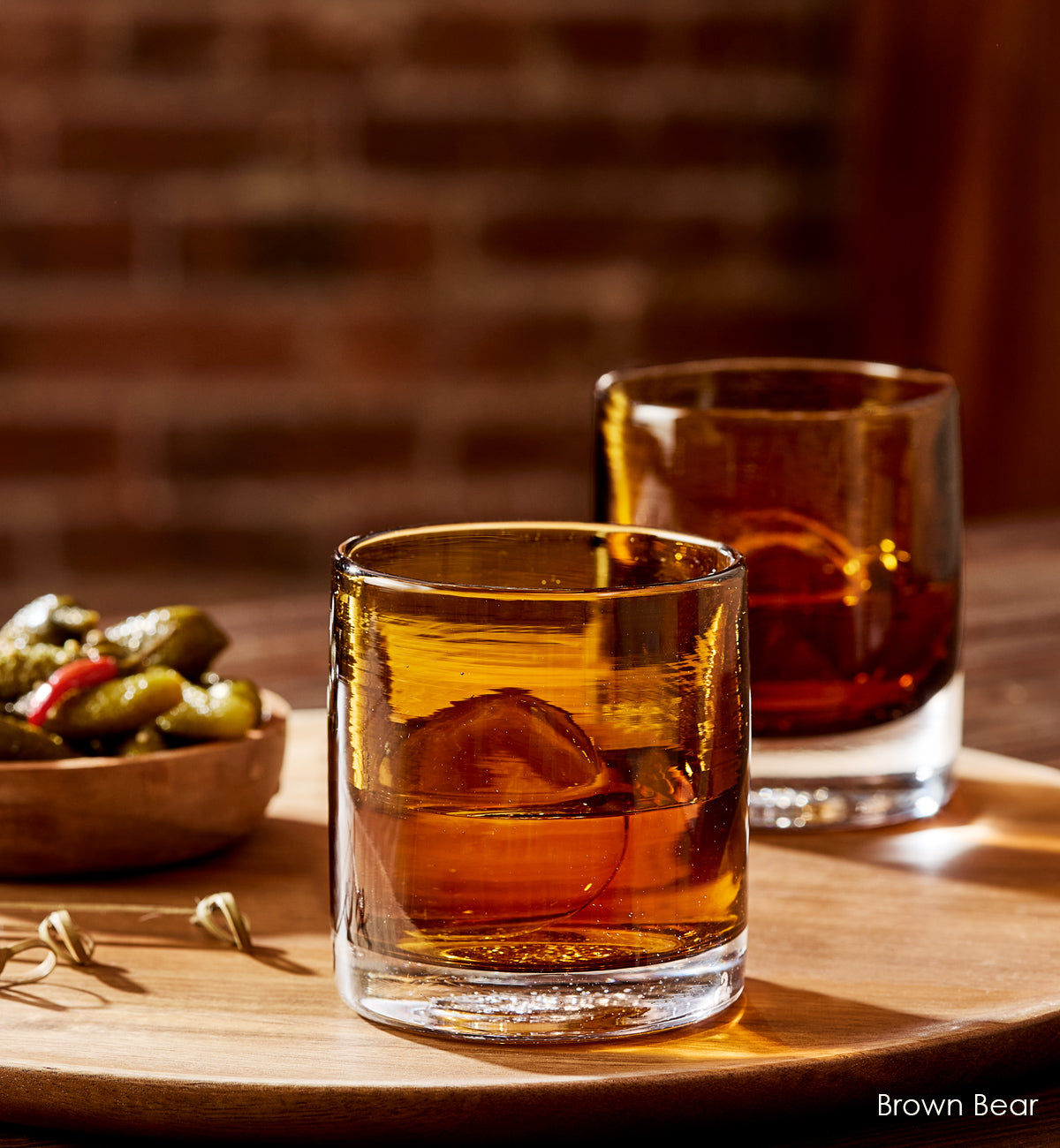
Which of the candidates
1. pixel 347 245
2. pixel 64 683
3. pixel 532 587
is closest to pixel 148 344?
pixel 347 245

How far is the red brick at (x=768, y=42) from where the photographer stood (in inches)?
87.2

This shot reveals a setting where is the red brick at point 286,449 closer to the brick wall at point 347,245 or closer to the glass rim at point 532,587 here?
the brick wall at point 347,245

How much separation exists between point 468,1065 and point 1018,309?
195 centimetres

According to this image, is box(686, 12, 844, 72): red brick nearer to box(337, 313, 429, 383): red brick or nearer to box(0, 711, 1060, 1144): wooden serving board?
box(337, 313, 429, 383): red brick

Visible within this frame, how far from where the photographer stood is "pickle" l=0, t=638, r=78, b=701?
0.74 meters

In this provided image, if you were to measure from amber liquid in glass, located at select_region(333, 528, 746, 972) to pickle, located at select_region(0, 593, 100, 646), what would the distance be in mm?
267

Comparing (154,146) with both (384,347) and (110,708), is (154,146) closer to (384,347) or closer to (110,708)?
(384,347)

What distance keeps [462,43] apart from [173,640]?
1472 mm

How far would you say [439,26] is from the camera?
209 cm

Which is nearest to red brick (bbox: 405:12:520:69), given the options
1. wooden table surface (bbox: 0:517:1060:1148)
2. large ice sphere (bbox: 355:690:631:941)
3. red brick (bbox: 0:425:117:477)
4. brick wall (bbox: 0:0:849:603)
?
brick wall (bbox: 0:0:849:603)

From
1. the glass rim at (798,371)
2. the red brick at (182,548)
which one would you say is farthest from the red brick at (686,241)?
the glass rim at (798,371)

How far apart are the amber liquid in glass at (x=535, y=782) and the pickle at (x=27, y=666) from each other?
0.76 ft

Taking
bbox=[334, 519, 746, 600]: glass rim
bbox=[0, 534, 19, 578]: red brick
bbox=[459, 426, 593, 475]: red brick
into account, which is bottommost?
bbox=[0, 534, 19, 578]: red brick

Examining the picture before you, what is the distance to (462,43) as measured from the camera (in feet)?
6.89
